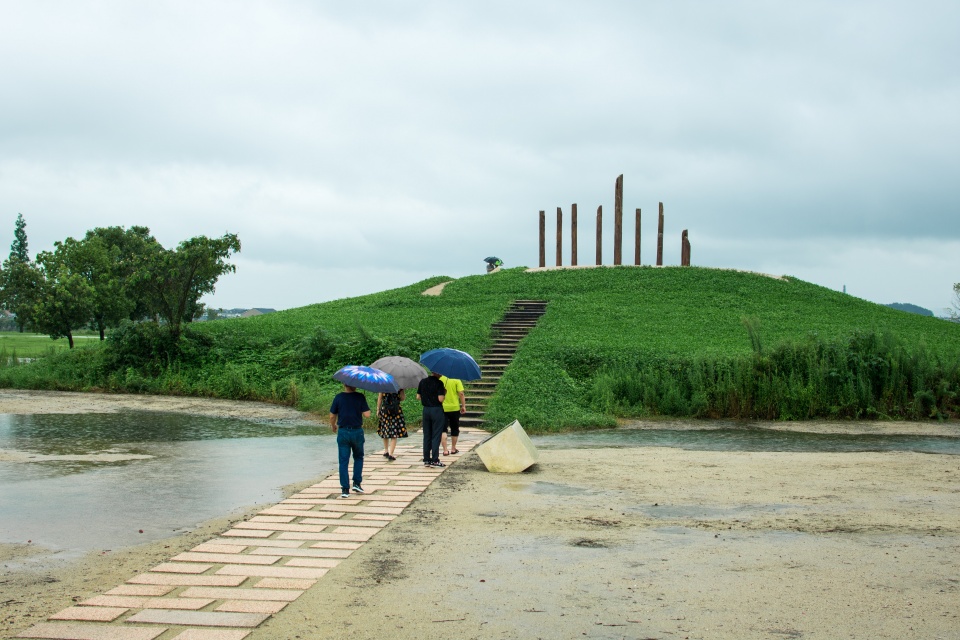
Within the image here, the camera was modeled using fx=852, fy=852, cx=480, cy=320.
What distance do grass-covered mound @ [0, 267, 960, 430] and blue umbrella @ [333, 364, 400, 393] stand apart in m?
7.72

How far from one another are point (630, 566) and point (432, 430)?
604 cm

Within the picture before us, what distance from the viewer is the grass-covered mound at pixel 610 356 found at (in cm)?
2012

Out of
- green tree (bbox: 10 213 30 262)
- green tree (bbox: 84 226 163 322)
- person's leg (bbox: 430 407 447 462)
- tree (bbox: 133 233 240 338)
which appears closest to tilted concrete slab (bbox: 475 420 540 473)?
person's leg (bbox: 430 407 447 462)

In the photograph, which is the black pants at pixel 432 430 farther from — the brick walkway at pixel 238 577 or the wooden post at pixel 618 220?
the wooden post at pixel 618 220

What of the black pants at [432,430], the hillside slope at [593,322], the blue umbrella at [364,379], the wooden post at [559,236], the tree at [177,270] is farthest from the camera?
the wooden post at [559,236]

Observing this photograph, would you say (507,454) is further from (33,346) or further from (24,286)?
(33,346)

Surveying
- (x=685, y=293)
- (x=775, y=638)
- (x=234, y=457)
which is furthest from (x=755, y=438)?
(x=685, y=293)

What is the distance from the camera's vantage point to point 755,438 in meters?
17.2

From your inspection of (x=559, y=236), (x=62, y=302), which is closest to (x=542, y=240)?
(x=559, y=236)

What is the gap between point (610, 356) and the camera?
23203 millimetres

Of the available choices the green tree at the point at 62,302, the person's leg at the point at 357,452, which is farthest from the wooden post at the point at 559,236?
the person's leg at the point at 357,452

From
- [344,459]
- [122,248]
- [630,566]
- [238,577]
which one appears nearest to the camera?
[238,577]

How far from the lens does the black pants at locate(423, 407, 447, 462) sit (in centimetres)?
1257

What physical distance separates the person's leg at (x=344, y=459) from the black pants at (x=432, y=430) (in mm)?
2559
